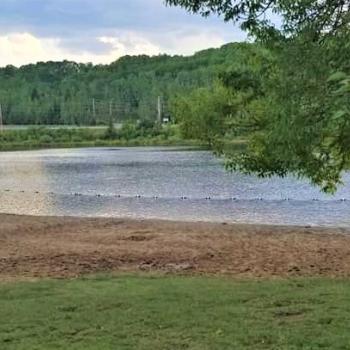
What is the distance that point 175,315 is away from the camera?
22.6ft

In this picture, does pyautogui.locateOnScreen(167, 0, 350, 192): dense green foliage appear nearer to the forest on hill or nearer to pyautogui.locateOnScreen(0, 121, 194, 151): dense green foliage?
pyautogui.locateOnScreen(0, 121, 194, 151): dense green foliage

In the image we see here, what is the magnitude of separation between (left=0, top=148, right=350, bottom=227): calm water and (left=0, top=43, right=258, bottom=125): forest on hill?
91.8 metres

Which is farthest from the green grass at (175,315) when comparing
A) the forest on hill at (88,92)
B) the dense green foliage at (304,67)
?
the forest on hill at (88,92)

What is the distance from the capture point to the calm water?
78.2 feet

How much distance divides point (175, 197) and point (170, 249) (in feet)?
55.0

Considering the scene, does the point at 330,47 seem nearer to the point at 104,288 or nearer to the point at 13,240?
the point at 104,288

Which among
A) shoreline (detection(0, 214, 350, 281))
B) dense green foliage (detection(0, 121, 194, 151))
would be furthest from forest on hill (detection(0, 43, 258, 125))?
shoreline (detection(0, 214, 350, 281))

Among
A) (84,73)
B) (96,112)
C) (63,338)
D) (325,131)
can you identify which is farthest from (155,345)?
(84,73)

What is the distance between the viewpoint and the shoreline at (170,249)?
11484 mm

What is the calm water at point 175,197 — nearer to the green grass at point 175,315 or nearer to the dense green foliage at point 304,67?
the green grass at point 175,315

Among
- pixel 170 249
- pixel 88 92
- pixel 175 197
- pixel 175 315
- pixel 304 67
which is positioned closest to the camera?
pixel 304 67

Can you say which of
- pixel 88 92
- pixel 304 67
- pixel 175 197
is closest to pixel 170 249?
pixel 304 67

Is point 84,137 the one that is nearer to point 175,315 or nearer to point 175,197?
point 175,197

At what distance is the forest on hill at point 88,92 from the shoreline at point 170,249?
114988mm
